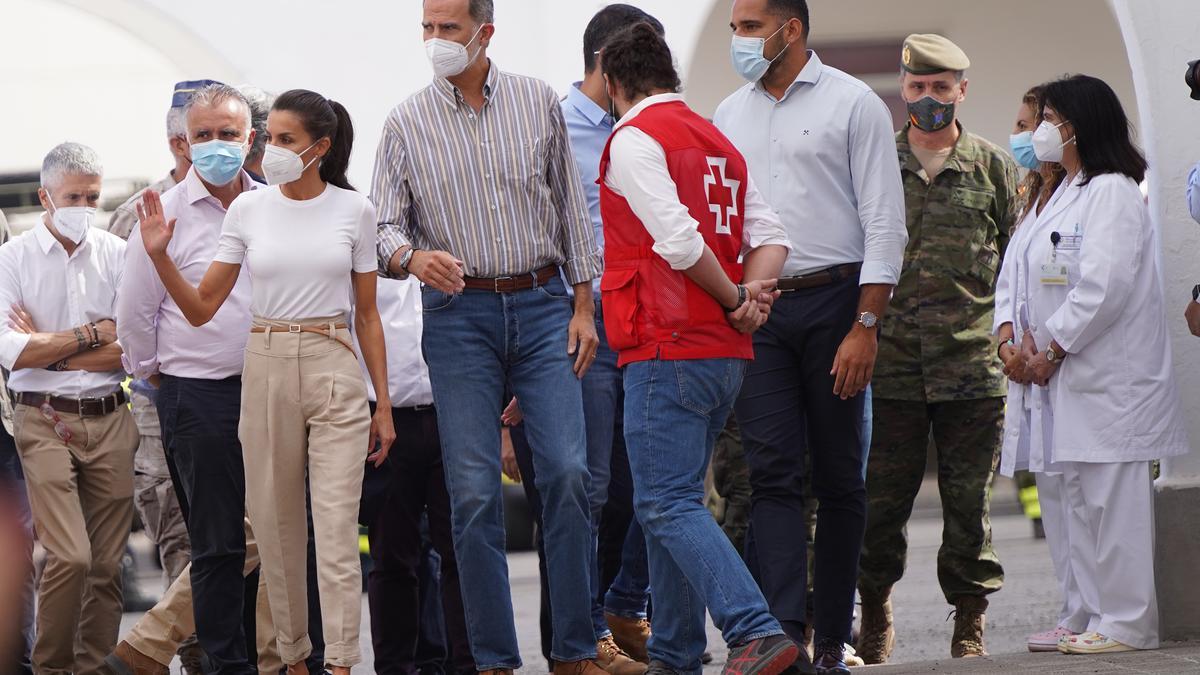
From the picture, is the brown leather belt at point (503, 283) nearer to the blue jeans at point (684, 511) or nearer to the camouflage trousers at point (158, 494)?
the blue jeans at point (684, 511)

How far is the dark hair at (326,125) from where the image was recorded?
216 inches

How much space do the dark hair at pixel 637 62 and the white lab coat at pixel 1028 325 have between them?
2018 mm

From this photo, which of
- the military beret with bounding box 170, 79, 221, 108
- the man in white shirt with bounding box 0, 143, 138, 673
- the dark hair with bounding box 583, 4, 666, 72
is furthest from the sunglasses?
the dark hair with bounding box 583, 4, 666, 72

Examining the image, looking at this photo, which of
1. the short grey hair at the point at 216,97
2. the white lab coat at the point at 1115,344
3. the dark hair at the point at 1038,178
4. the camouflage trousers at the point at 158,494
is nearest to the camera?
the short grey hair at the point at 216,97

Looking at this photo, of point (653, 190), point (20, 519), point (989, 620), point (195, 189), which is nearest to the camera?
point (653, 190)

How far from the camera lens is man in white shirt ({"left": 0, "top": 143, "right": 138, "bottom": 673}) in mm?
6367

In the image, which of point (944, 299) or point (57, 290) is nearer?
point (57, 290)

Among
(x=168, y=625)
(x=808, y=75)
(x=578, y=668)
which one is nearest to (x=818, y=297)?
(x=808, y=75)

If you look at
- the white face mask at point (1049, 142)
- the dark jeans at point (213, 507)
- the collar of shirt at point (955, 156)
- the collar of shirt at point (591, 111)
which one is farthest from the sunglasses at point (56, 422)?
the white face mask at point (1049, 142)

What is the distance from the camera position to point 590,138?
6406mm

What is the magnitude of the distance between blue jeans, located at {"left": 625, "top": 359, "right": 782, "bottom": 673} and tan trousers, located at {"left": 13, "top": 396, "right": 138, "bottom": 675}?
8.08 feet

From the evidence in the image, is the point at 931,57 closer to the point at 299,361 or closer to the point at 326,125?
the point at 326,125

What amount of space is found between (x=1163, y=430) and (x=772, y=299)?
185 centimetres

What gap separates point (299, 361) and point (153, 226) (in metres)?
0.65
